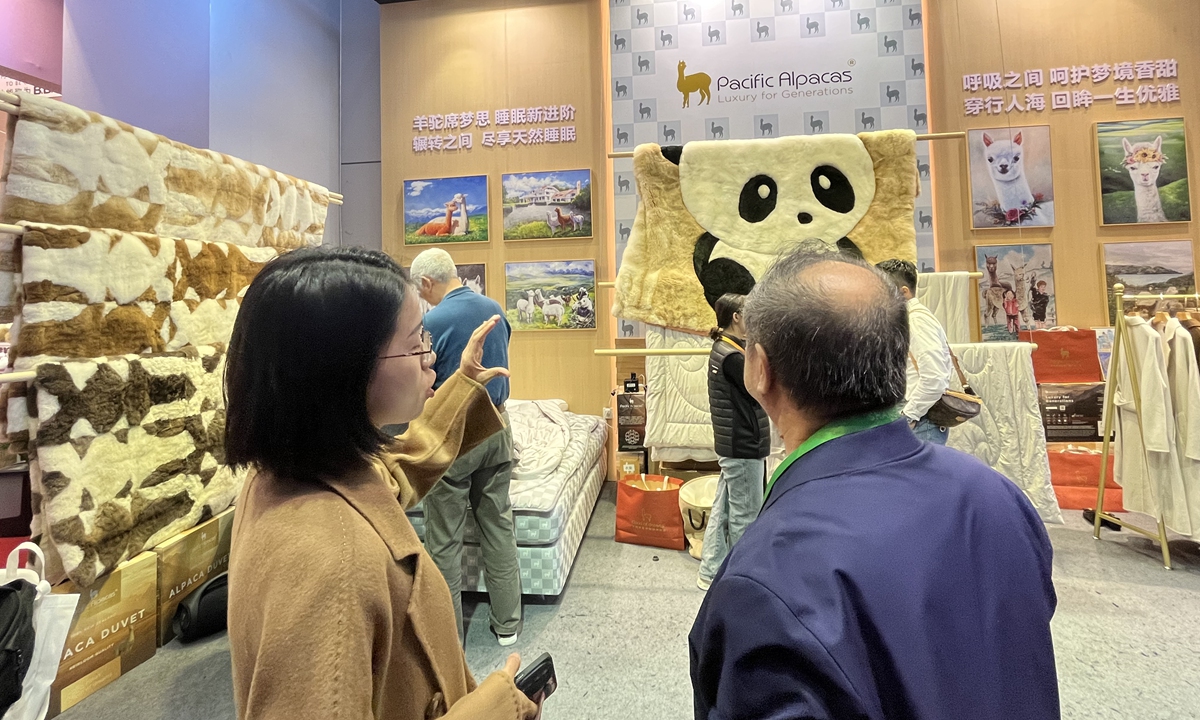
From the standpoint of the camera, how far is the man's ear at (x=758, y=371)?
87 centimetres

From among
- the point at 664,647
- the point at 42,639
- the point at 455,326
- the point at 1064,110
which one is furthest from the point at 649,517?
the point at 1064,110

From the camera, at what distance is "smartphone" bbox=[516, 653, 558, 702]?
893 millimetres

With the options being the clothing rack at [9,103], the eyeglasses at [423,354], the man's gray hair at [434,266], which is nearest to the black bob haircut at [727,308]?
the man's gray hair at [434,266]

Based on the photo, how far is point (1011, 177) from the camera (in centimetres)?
396

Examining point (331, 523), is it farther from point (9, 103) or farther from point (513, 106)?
point (513, 106)

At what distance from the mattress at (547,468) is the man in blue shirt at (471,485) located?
194 mm

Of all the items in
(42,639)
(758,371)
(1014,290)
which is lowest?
(42,639)

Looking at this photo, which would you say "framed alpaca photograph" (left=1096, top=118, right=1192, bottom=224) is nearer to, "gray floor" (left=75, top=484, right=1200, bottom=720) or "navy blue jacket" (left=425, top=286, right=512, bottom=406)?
"gray floor" (left=75, top=484, right=1200, bottom=720)

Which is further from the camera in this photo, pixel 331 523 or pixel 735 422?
pixel 735 422

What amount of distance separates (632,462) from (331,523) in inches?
134

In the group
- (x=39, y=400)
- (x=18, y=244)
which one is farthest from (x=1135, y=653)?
(x=18, y=244)

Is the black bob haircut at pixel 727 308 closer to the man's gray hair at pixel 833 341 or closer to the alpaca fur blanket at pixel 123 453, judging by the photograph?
the man's gray hair at pixel 833 341

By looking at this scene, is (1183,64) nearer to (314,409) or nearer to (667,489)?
(667,489)

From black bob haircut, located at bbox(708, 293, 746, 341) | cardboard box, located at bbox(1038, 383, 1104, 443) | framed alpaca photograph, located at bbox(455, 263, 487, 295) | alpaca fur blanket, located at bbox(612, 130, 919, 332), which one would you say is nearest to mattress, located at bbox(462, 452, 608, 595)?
black bob haircut, located at bbox(708, 293, 746, 341)
